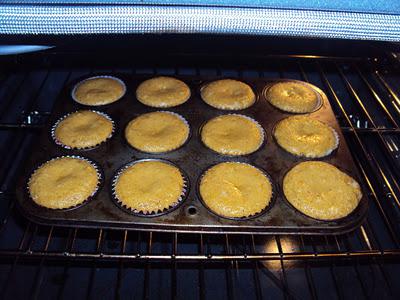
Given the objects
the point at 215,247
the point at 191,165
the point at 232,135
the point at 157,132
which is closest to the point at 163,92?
the point at 157,132

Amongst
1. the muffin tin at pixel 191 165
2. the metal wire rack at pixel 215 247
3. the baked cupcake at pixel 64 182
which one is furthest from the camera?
the metal wire rack at pixel 215 247

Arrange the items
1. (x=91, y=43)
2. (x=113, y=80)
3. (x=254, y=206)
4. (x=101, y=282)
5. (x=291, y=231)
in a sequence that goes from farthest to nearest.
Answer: (x=91, y=43) → (x=113, y=80) → (x=101, y=282) → (x=254, y=206) → (x=291, y=231)

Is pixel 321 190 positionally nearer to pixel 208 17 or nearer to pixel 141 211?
pixel 141 211

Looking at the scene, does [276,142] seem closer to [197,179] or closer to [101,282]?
[197,179]

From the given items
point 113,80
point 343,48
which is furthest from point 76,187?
point 343,48

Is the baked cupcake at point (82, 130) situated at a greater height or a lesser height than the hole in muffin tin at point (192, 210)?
greater

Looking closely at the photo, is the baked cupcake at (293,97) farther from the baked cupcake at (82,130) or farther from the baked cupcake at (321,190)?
the baked cupcake at (82,130)

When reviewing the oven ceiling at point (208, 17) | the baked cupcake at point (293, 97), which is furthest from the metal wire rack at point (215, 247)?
the oven ceiling at point (208, 17)

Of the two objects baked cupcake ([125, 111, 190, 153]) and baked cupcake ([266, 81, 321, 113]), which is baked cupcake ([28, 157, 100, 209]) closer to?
baked cupcake ([125, 111, 190, 153])
